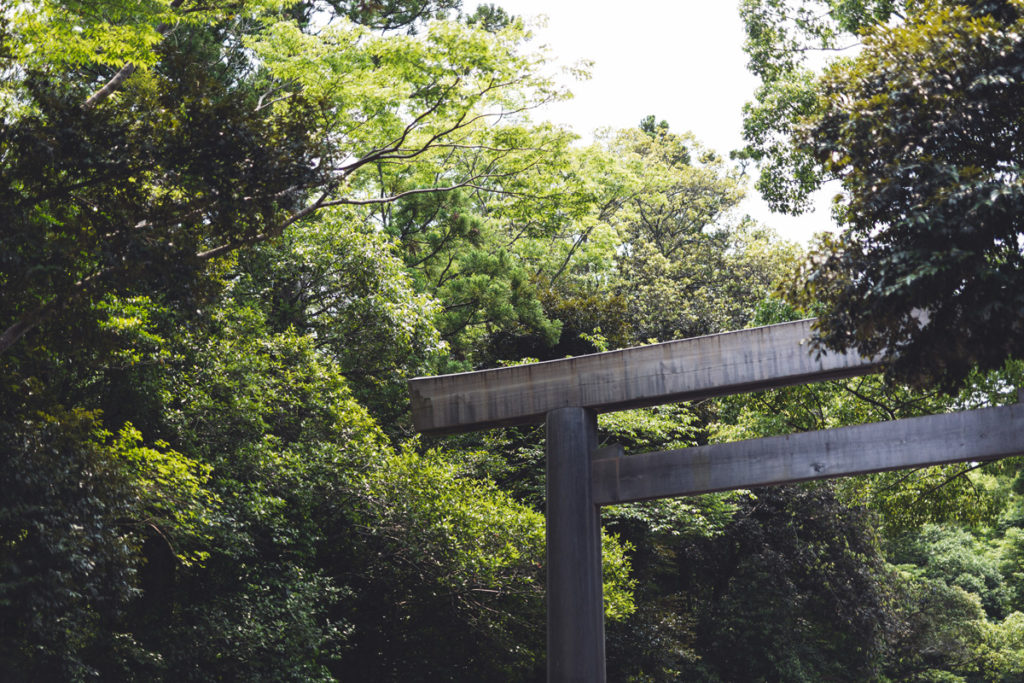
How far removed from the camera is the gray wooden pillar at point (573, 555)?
5.41m

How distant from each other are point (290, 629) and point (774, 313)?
20.7 feet

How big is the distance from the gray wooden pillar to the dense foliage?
6.57ft

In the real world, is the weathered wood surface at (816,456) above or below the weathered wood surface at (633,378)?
below

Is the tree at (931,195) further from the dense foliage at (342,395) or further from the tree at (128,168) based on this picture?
the tree at (128,168)

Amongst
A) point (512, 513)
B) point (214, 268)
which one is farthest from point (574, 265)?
point (214, 268)

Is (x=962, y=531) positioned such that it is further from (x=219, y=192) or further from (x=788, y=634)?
(x=219, y=192)

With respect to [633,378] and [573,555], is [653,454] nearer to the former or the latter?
[633,378]

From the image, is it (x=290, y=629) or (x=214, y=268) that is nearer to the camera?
(x=214, y=268)

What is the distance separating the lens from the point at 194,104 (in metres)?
6.89

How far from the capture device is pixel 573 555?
553cm

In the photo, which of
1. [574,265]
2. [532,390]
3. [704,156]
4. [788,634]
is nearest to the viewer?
[532,390]

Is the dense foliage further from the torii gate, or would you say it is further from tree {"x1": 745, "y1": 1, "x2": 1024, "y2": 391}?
the torii gate

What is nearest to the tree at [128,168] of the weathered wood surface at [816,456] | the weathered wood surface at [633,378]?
the weathered wood surface at [633,378]

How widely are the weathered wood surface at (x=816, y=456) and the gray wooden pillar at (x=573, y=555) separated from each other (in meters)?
0.13
